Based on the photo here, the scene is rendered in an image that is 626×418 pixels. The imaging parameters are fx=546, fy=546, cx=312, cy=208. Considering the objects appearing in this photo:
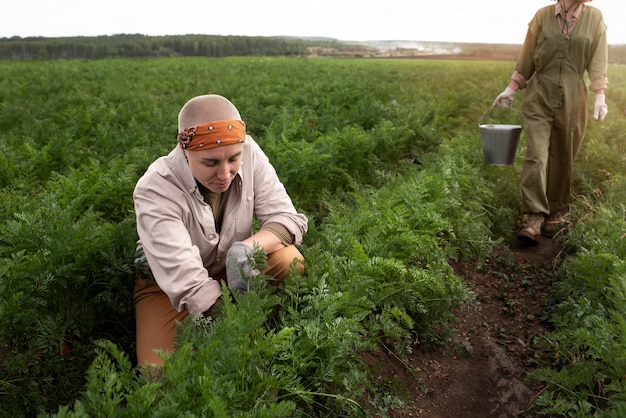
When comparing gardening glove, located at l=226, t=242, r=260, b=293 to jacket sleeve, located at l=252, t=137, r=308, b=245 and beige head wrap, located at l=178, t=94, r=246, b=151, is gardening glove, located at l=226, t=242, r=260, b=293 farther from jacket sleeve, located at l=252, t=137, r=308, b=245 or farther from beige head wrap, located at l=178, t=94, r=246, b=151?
beige head wrap, located at l=178, t=94, r=246, b=151

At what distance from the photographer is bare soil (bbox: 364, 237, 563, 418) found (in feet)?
11.6

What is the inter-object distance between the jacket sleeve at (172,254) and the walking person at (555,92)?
13.4 ft

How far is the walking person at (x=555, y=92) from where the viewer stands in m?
5.70

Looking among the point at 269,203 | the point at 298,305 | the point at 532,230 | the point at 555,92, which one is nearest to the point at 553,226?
the point at 532,230

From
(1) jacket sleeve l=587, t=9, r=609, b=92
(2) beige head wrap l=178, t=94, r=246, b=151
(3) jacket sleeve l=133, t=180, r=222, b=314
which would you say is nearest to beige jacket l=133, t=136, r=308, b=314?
(3) jacket sleeve l=133, t=180, r=222, b=314

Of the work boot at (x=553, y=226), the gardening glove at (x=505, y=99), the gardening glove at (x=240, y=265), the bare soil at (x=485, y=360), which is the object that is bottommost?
the bare soil at (x=485, y=360)

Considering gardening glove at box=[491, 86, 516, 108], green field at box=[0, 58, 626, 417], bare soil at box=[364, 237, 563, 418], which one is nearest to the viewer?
green field at box=[0, 58, 626, 417]

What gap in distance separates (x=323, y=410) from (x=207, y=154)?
1.58m

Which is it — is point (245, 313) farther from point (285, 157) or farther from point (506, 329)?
point (285, 157)

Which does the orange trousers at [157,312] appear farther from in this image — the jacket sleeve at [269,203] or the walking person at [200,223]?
the jacket sleeve at [269,203]

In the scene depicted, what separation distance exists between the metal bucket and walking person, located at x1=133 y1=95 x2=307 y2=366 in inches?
136

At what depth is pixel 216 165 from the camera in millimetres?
3137

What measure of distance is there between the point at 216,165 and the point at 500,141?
4139 mm

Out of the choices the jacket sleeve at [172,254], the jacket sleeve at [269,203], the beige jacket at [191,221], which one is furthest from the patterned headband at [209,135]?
the jacket sleeve at [269,203]
